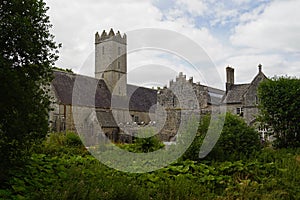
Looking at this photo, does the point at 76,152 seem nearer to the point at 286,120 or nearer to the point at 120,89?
the point at 286,120

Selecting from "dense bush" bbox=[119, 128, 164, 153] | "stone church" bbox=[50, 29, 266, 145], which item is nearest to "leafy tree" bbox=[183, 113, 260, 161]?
"dense bush" bbox=[119, 128, 164, 153]

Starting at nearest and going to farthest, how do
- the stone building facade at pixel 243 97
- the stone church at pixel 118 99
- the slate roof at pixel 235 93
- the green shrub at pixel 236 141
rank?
the green shrub at pixel 236 141 < the stone church at pixel 118 99 < the stone building facade at pixel 243 97 < the slate roof at pixel 235 93

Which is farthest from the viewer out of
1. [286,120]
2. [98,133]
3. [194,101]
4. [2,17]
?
[98,133]

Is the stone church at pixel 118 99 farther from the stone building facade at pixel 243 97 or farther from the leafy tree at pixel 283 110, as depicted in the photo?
the leafy tree at pixel 283 110

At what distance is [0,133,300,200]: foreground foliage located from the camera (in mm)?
6000

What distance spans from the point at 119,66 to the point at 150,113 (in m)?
7.90

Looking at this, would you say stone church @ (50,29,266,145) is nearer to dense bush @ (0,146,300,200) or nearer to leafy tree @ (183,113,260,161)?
leafy tree @ (183,113,260,161)

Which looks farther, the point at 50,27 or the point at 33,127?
the point at 50,27

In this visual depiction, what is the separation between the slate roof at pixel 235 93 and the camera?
106 feet

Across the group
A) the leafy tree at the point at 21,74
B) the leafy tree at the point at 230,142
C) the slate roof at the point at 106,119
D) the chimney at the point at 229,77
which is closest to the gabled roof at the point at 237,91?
the chimney at the point at 229,77

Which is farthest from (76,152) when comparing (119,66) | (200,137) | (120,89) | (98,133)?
(119,66)

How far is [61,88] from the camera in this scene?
3369 cm

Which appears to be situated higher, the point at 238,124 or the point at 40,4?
the point at 40,4

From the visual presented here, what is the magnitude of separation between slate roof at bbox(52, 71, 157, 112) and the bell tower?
1.63m
